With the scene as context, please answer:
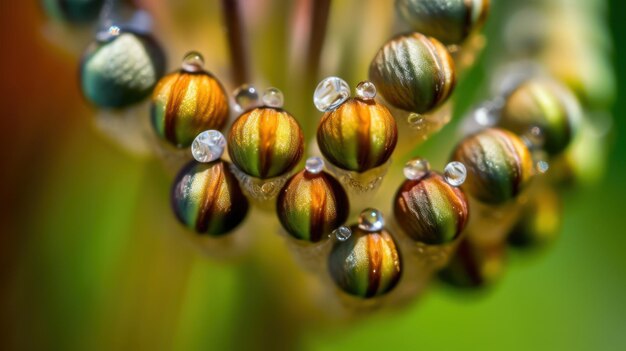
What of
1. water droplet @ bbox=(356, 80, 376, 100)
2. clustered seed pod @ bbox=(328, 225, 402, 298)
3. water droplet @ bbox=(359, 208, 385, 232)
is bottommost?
clustered seed pod @ bbox=(328, 225, 402, 298)

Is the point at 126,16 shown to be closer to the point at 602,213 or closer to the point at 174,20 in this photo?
the point at 174,20

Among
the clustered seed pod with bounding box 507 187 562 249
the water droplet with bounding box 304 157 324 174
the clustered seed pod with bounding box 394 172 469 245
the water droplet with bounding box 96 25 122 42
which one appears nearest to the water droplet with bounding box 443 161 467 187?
the clustered seed pod with bounding box 394 172 469 245

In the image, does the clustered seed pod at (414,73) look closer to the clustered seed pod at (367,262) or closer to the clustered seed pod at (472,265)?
the clustered seed pod at (367,262)

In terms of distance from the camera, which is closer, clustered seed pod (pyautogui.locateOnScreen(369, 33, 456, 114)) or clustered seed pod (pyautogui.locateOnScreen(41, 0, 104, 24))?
clustered seed pod (pyautogui.locateOnScreen(369, 33, 456, 114))

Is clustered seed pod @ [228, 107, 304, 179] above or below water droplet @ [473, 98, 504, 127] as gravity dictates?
above

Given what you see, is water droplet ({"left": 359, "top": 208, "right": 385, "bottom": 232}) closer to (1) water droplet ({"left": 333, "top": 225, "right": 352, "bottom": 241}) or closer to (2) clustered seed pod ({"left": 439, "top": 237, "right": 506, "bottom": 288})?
(1) water droplet ({"left": 333, "top": 225, "right": 352, "bottom": 241})

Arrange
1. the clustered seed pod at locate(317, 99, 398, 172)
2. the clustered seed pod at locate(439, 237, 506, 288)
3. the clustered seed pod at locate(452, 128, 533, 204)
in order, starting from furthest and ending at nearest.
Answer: the clustered seed pod at locate(439, 237, 506, 288) → the clustered seed pod at locate(452, 128, 533, 204) → the clustered seed pod at locate(317, 99, 398, 172)
